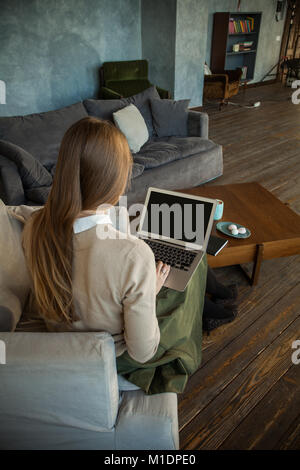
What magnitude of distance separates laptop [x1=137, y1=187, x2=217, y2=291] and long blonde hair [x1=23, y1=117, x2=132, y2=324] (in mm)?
638

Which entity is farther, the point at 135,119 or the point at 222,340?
the point at 135,119

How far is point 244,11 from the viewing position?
6895 millimetres

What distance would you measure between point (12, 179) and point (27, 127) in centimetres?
85

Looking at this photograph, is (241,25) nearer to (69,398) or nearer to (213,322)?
(213,322)

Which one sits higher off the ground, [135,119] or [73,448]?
[135,119]

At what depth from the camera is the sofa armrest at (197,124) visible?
349 centimetres

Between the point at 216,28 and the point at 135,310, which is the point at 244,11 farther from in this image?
the point at 135,310

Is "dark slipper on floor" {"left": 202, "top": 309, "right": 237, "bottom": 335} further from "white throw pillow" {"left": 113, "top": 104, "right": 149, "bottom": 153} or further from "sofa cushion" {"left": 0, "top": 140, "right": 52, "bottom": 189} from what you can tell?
"white throw pillow" {"left": 113, "top": 104, "right": 149, "bottom": 153}

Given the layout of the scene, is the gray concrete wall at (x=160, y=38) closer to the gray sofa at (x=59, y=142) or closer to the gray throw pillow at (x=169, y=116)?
the gray sofa at (x=59, y=142)

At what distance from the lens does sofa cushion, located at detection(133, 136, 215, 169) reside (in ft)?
10.1

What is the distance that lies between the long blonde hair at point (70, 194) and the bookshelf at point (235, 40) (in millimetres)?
6833

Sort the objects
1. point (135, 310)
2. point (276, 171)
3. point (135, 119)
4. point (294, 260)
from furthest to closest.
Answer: point (276, 171), point (135, 119), point (294, 260), point (135, 310)

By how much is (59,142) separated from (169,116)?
1292 mm
